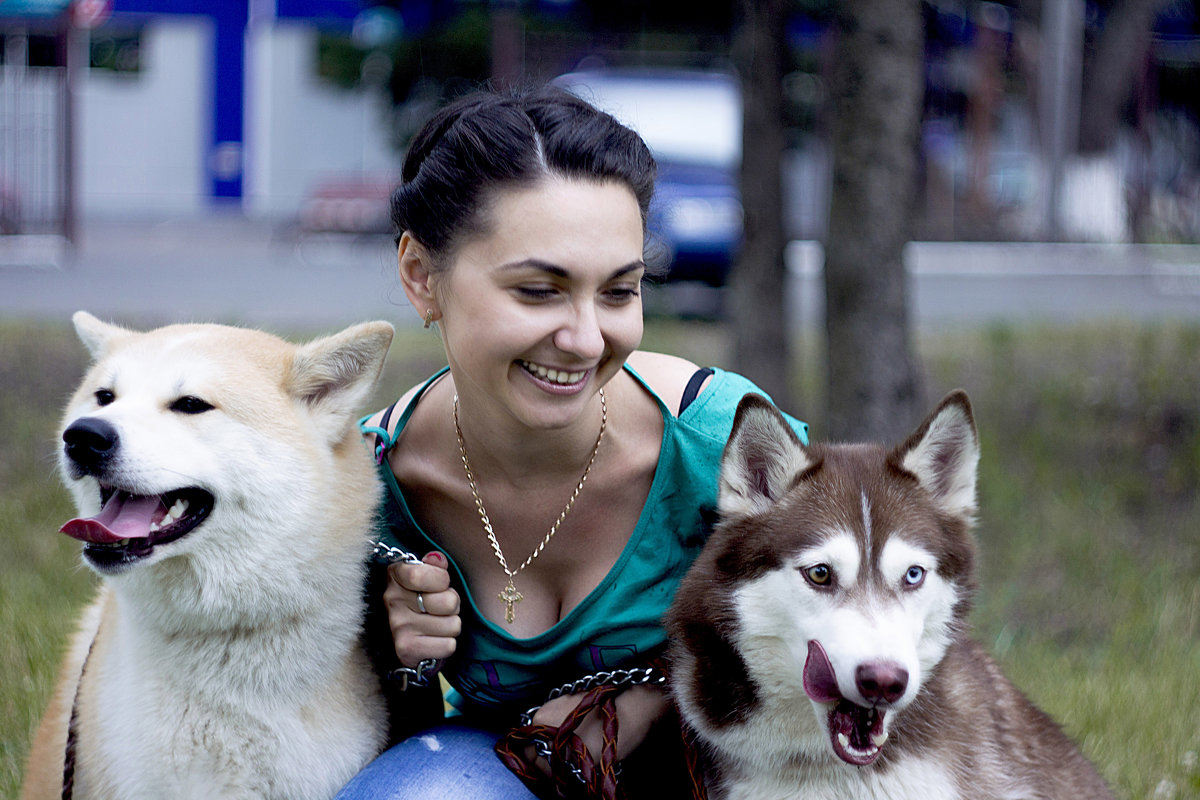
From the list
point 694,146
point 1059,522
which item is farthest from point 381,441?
point 694,146

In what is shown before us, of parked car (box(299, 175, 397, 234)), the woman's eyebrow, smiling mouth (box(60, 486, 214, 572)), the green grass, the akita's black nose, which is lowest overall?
the green grass

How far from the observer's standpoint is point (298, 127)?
18703mm

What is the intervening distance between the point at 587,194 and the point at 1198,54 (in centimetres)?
1626

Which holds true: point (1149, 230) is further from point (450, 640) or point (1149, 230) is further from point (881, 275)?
point (450, 640)

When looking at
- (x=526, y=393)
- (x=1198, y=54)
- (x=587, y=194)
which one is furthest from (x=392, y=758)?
(x=1198, y=54)

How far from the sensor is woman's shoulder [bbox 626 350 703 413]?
284 centimetres

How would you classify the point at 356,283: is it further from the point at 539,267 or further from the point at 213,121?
the point at 539,267

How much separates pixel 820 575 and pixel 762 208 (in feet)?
13.1

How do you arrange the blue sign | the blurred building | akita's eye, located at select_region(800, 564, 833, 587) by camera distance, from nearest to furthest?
1. akita's eye, located at select_region(800, 564, 833, 587)
2. the blue sign
3. the blurred building

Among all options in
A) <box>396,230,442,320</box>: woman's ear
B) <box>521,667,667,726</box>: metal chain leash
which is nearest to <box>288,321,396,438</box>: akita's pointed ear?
<box>396,230,442,320</box>: woman's ear

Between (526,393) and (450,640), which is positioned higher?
(526,393)

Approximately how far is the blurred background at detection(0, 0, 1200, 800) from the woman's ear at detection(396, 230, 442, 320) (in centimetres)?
54

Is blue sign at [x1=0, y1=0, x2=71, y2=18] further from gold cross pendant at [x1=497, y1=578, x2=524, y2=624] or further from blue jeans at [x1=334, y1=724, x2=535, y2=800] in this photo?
blue jeans at [x1=334, y1=724, x2=535, y2=800]

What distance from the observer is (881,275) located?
16.2 feet
